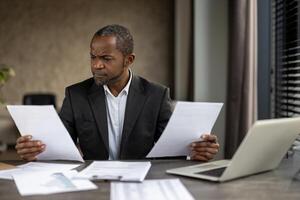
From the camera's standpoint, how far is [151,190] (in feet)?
3.52

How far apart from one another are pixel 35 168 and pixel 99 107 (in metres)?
0.51

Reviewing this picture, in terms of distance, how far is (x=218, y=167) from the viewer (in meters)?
1.32

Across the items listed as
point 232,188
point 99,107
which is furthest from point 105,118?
point 232,188

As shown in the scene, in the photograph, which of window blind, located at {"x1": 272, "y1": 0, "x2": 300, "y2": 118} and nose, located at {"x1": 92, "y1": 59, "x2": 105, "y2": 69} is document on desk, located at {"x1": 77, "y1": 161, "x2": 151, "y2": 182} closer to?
nose, located at {"x1": 92, "y1": 59, "x2": 105, "y2": 69}

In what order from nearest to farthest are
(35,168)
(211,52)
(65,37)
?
(35,168) → (211,52) → (65,37)

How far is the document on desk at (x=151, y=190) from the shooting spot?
3.31 feet

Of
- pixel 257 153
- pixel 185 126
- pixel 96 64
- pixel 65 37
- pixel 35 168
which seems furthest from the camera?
pixel 65 37

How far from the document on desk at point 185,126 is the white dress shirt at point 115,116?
1.06 feet

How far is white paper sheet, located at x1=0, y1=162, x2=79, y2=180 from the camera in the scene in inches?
50.4

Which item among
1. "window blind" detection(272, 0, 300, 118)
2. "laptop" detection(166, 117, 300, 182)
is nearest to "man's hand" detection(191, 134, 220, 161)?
"laptop" detection(166, 117, 300, 182)

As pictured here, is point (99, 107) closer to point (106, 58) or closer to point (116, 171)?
point (106, 58)

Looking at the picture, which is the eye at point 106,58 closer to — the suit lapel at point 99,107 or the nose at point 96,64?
the nose at point 96,64

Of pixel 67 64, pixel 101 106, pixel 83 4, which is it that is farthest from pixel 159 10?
pixel 101 106

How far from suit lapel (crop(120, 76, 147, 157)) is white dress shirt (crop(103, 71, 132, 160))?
3 cm
